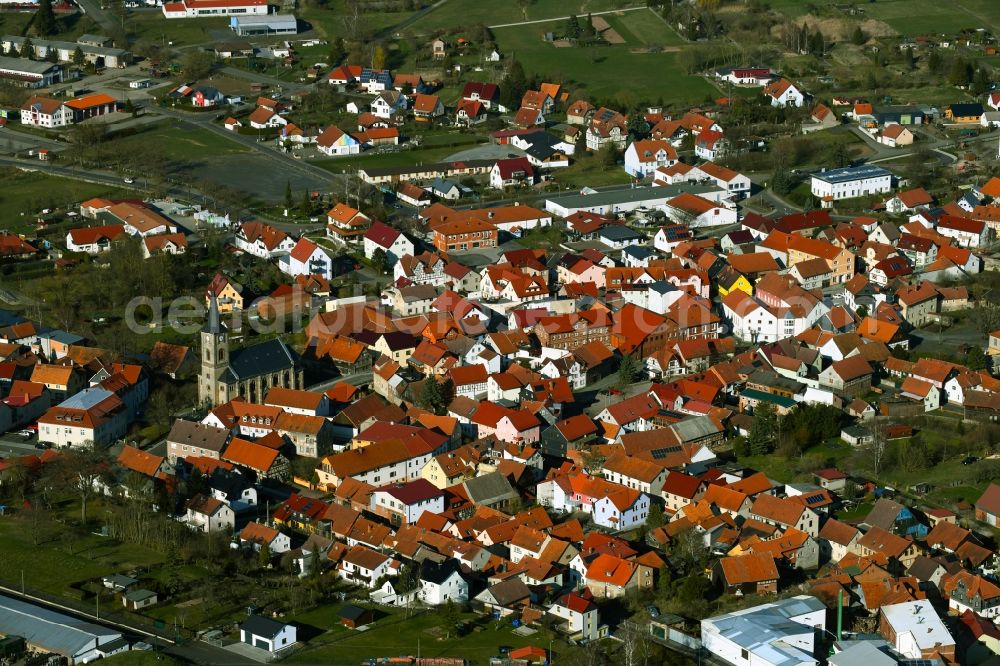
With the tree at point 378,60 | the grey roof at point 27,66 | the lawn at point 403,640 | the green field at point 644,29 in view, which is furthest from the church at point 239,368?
the green field at point 644,29

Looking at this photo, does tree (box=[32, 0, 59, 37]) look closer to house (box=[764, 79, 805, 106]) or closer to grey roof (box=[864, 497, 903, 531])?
house (box=[764, 79, 805, 106])

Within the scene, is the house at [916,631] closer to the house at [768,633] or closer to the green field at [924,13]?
the house at [768,633]

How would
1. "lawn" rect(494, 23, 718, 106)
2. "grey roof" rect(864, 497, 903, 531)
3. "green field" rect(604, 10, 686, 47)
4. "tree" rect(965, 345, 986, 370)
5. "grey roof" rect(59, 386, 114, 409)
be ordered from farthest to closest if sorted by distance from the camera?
"green field" rect(604, 10, 686, 47), "lawn" rect(494, 23, 718, 106), "tree" rect(965, 345, 986, 370), "grey roof" rect(59, 386, 114, 409), "grey roof" rect(864, 497, 903, 531)

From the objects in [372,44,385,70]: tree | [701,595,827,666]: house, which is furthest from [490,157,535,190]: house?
[701,595,827,666]: house

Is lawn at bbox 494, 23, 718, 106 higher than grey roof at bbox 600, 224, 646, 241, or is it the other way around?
grey roof at bbox 600, 224, 646, 241

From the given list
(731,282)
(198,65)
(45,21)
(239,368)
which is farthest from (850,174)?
(45,21)

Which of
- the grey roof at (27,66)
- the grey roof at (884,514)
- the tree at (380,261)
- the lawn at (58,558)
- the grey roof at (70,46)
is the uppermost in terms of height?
the grey roof at (884,514)
